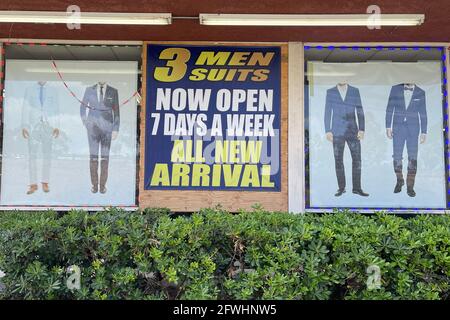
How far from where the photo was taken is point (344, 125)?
22.8 feet

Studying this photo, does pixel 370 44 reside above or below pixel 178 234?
above

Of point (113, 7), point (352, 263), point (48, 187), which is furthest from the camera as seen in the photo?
point (48, 187)

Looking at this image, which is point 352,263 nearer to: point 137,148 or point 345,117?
point 345,117

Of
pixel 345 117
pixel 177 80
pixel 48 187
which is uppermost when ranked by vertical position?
pixel 177 80

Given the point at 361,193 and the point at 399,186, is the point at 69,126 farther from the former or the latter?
the point at 399,186

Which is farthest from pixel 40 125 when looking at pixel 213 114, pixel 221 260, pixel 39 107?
pixel 221 260

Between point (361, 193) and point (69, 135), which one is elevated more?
point (69, 135)

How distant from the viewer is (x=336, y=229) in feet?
12.8

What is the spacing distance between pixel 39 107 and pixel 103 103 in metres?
1.01

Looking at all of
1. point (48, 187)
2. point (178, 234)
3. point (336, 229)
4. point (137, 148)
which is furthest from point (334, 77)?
point (48, 187)

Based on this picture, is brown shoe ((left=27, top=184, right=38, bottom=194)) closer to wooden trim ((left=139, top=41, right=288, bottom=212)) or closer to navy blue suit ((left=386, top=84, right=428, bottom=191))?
wooden trim ((left=139, top=41, right=288, bottom=212))

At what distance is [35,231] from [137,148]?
3.15 metres

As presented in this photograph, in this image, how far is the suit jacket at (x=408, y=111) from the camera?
6.89 metres

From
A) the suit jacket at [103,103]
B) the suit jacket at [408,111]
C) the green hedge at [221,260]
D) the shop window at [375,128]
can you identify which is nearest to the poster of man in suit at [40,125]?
the suit jacket at [103,103]
